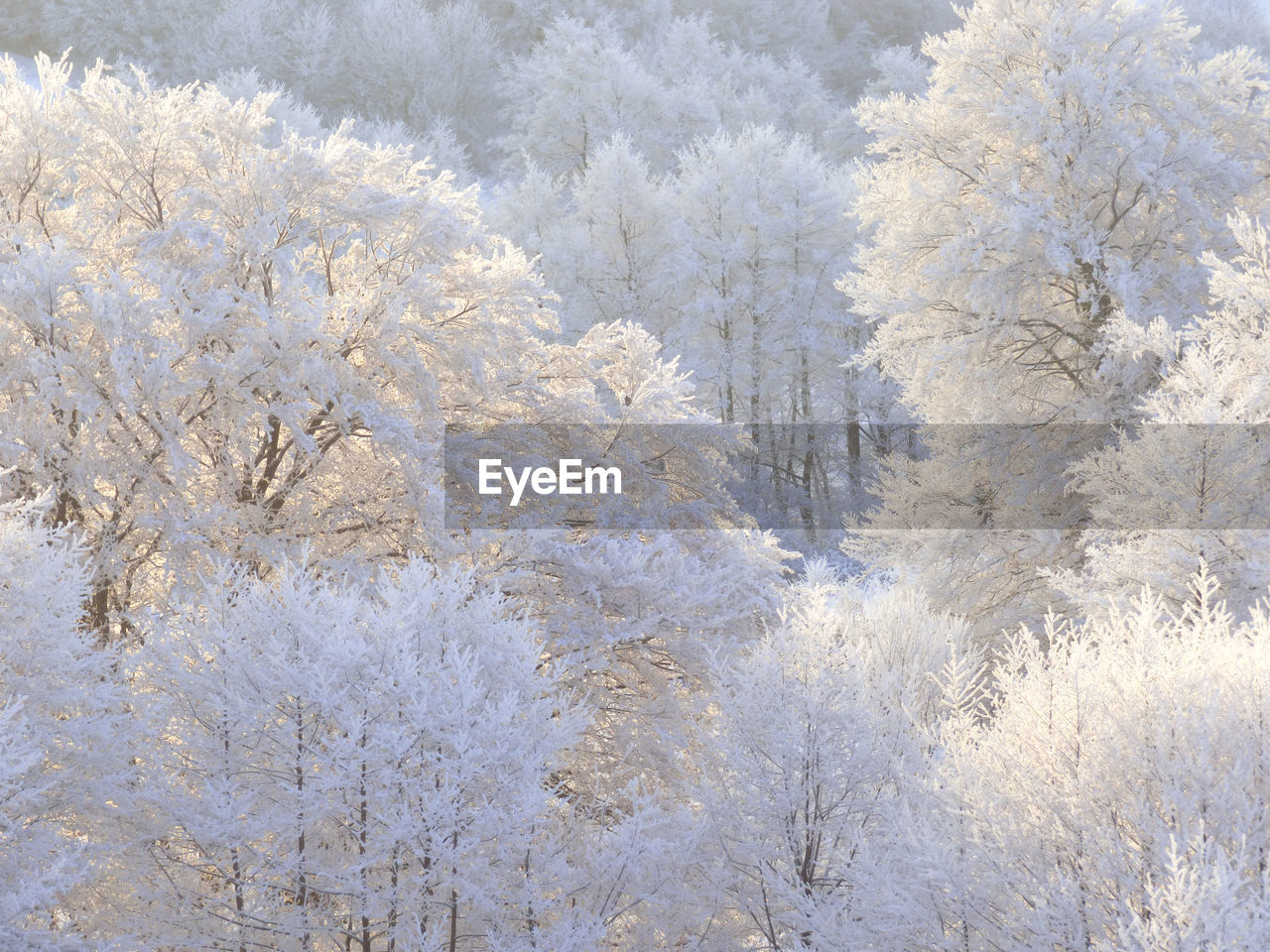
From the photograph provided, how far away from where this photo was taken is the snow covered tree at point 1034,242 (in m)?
13.8

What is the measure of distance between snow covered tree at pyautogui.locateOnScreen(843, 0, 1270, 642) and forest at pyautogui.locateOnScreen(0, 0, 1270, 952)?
0.20ft

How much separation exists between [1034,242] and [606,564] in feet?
22.1

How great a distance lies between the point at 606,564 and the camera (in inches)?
435

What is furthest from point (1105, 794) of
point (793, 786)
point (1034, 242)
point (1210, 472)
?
point (1034, 242)

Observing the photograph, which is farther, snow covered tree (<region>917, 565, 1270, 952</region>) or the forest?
the forest

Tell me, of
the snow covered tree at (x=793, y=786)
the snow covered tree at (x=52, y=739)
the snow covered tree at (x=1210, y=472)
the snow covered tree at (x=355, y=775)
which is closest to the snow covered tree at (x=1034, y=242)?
the snow covered tree at (x=1210, y=472)

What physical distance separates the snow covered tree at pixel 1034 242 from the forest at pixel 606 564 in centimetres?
6

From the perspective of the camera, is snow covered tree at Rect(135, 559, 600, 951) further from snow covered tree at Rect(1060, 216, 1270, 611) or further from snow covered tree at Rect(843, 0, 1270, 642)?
snow covered tree at Rect(843, 0, 1270, 642)

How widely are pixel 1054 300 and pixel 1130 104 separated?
99.6 inches

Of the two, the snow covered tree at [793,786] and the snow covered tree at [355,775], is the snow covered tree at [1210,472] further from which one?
the snow covered tree at [355,775]

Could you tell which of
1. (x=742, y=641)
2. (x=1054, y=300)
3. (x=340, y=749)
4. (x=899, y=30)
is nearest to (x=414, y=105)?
(x=899, y=30)

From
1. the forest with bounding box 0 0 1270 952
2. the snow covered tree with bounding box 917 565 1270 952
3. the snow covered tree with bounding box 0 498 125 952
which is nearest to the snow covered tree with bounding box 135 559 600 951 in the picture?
the forest with bounding box 0 0 1270 952

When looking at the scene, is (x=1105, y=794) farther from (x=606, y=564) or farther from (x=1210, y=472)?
(x=1210, y=472)

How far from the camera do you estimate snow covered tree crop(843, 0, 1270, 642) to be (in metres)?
13.8
